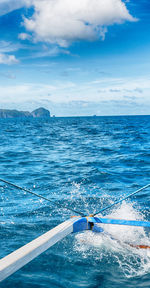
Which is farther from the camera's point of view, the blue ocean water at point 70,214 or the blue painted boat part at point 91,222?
the blue painted boat part at point 91,222

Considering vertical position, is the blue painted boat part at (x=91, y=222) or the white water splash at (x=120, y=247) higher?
the blue painted boat part at (x=91, y=222)

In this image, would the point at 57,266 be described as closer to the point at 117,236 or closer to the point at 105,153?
the point at 117,236

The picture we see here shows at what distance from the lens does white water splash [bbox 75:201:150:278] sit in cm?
529

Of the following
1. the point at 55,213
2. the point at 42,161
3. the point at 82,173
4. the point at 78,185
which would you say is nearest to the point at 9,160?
the point at 42,161

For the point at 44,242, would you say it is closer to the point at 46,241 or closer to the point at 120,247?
the point at 46,241

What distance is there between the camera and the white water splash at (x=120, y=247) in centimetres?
529

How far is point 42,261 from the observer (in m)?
5.41

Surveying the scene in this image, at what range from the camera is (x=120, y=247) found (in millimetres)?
6012

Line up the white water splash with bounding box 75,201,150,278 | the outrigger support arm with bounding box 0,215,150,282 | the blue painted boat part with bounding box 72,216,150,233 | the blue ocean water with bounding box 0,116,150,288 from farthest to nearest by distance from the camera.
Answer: the blue painted boat part with bounding box 72,216,150,233
the white water splash with bounding box 75,201,150,278
the blue ocean water with bounding box 0,116,150,288
the outrigger support arm with bounding box 0,215,150,282

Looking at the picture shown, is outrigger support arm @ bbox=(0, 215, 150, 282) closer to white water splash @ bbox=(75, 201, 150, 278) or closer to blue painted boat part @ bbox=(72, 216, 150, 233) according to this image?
blue painted boat part @ bbox=(72, 216, 150, 233)

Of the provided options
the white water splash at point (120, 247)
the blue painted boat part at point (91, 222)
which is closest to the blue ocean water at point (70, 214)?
the white water splash at point (120, 247)

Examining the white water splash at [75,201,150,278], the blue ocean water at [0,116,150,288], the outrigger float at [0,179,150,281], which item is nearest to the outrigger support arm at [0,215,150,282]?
the outrigger float at [0,179,150,281]

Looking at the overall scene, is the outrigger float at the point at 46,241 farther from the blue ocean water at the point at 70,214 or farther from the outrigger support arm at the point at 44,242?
the blue ocean water at the point at 70,214

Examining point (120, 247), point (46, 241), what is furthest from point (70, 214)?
point (46, 241)
